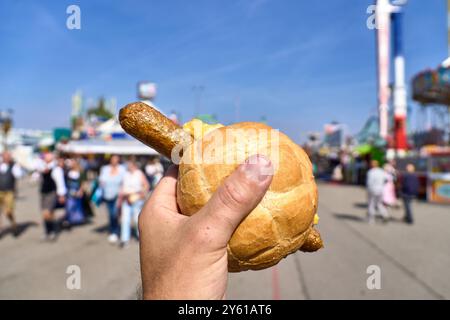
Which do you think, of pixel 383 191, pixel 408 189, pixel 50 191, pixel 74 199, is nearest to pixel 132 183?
pixel 50 191

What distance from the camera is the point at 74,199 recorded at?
341 inches

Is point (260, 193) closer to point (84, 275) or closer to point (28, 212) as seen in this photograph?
point (84, 275)

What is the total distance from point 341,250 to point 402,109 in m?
23.9

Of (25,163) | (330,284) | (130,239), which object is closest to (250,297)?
(330,284)

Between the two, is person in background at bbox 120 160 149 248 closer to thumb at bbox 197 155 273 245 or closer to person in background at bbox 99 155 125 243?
person in background at bbox 99 155 125 243

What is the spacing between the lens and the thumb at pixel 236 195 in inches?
46.6

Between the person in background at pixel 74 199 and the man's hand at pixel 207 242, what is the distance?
8.07 meters

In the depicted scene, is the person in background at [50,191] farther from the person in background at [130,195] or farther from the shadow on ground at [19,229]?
the person in background at [130,195]

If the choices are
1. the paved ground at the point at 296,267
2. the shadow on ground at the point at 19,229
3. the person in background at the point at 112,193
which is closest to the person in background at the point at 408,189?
the paved ground at the point at 296,267

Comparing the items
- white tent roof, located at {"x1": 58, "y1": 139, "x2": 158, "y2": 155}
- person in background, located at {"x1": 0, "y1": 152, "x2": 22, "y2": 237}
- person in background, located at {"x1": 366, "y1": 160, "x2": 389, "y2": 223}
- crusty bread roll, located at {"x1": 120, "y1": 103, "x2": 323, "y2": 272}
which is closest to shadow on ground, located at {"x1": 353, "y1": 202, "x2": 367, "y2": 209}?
person in background, located at {"x1": 366, "y1": 160, "x2": 389, "y2": 223}

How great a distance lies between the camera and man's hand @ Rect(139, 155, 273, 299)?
3.91ft

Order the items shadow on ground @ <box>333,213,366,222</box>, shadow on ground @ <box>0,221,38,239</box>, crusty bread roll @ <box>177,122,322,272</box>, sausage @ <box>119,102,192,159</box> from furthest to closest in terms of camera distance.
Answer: shadow on ground @ <box>333,213,366,222</box> → shadow on ground @ <box>0,221,38,239</box> → sausage @ <box>119,102,192,159</box> → crusty bread roll @ <box>177,122,322,272</box>

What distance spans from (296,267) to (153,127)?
191 inches

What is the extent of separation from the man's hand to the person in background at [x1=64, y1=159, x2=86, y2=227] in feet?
26.5
